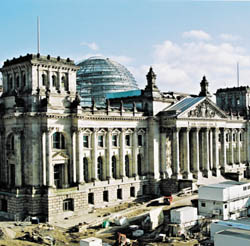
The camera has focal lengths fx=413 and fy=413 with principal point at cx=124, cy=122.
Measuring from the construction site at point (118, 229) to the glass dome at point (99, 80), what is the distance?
124 ft

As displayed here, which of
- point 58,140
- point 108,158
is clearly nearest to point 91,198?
point 108,158

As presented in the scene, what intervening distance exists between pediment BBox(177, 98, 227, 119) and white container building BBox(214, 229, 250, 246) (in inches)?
1400

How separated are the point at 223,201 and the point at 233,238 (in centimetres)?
1661

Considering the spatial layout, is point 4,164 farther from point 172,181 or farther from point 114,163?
point 172,181

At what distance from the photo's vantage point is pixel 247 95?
107250 millimetres

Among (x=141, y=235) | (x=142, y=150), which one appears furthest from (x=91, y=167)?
(x=141, y=235)

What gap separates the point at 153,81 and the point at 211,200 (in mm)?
27029

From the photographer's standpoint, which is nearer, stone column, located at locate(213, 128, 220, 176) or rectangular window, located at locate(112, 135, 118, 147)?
rectangular window, located at locate(112, 135, 118, 147)

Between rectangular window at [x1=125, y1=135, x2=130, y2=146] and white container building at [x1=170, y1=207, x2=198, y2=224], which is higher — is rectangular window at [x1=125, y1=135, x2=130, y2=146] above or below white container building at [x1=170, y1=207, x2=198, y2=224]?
above

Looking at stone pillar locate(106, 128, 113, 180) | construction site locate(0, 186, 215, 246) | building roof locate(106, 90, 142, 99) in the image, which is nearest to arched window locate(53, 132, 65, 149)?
stone pillar locate(106, 128, 113, 180)

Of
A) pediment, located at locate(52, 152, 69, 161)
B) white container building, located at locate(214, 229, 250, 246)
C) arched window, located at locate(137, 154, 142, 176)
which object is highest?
pediment, located at locate(52, 152, 69, 161)

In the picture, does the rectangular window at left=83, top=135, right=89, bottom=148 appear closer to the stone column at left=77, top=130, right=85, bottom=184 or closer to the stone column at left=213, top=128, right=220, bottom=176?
the stone column at left=77, top=130, right=85, bottom=184

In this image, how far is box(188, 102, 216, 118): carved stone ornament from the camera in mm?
79806

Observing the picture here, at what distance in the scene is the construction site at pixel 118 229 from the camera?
49.2 m
